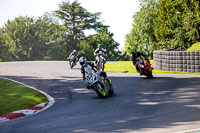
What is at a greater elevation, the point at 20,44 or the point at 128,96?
the point at 20,44

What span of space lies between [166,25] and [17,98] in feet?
111

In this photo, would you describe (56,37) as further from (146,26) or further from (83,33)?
(146,26)

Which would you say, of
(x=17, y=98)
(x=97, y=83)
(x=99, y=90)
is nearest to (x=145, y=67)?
(x=99, y=90)

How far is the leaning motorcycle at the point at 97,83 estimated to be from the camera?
11155 millimetres

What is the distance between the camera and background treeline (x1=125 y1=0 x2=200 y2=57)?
36281mm

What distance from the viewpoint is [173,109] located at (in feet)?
28.4

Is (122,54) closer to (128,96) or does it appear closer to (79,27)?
(79,27)

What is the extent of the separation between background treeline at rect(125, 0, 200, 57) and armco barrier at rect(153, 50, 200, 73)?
1068 centimetres

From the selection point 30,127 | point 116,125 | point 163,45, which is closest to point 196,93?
point 116,125

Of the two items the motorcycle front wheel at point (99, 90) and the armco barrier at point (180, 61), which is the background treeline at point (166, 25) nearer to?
the armco barrier at point (180, 61)

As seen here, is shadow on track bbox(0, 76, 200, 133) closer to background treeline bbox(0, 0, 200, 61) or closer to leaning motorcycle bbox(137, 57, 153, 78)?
leaning motorcycle bbox(137, 57, 153, 78)

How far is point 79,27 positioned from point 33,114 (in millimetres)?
59633

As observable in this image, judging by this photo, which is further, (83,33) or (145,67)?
(83,33)

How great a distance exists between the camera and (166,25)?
43.0 meters
